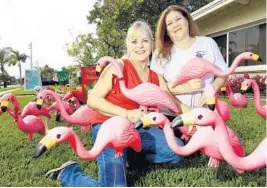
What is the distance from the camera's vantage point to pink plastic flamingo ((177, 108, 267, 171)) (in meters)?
1.91

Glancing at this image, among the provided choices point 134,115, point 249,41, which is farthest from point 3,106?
point 249,41

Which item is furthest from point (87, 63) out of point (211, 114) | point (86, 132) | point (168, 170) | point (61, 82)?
point (211, 114)

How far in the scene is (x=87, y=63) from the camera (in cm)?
1018

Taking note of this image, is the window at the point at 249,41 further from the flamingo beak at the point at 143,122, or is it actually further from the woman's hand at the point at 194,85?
the flamingo beak at the point at 143,122

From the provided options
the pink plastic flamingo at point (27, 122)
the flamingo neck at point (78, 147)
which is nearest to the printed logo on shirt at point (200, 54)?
the flamingo neck at point (78, 147)

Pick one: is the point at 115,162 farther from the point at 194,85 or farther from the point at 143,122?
the point at 194,85

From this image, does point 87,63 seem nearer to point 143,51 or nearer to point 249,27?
point 249,27

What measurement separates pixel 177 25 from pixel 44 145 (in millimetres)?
1478

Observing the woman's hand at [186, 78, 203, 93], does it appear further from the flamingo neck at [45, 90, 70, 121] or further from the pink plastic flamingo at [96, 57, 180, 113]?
the flamingo neck at [45, 90, 70, 121]

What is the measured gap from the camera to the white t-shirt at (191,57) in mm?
2920

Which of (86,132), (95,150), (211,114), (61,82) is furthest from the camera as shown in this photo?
(61,82)

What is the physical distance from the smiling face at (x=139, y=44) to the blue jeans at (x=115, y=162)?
1.79ft

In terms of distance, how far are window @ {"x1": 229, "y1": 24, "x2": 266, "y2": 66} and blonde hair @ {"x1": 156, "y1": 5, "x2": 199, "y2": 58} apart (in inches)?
236

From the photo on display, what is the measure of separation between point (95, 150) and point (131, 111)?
39 centimetres
